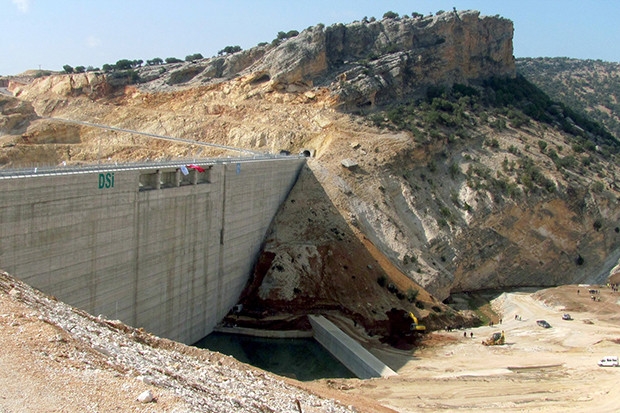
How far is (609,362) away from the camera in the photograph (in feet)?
121

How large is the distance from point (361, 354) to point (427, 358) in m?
4.99

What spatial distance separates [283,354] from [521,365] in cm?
1447

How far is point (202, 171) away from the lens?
1489 inches

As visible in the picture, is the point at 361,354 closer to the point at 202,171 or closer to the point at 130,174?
the point at 202,171

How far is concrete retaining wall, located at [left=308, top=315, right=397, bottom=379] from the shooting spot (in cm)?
3508

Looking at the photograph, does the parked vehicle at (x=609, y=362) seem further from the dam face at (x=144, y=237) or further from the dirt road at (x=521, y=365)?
the dam face at (x=144, y=237)

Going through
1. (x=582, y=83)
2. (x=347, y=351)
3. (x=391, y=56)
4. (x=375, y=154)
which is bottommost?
(x=347, y=351)

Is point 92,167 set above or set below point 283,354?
above

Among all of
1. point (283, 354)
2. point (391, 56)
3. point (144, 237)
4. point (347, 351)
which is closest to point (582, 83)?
point (391, 56)

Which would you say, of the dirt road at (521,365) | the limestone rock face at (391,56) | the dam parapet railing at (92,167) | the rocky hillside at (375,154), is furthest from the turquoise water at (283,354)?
the limestone rock face at (391,56)

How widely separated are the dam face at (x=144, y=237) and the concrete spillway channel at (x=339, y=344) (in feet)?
10.2

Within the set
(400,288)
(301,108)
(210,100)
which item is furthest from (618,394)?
(210,100)

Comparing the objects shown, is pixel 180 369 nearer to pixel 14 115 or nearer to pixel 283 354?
pixel 283 354

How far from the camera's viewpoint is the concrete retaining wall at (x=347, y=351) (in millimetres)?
35078
